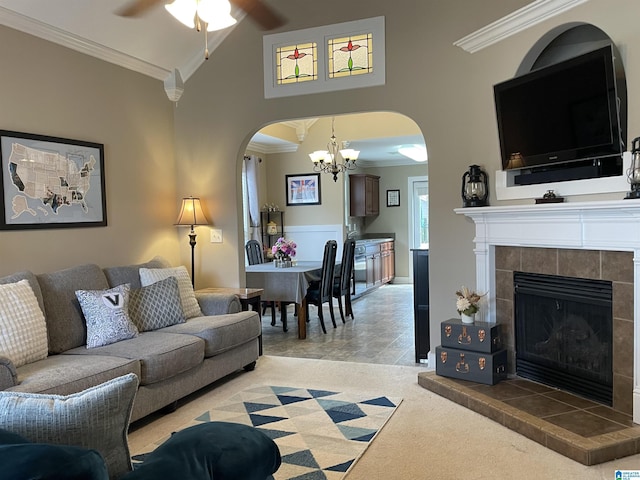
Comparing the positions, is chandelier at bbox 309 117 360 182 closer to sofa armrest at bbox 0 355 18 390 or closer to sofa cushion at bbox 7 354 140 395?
sofa cushion at bbox 7 354 140 395

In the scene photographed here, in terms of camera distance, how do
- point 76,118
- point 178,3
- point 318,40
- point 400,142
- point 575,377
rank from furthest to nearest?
point 400,142
point 318,40
point 76,118
point 575,377
point 178,3

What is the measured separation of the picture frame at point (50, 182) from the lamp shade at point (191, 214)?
0.76m

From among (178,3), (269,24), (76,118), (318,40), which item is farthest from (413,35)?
(76,118)

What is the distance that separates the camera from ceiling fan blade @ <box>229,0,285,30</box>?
455 centimetres

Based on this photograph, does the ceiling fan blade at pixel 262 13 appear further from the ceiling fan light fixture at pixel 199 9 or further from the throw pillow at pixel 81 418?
the throw pillow at pixel 81 418

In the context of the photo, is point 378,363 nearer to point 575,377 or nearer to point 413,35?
point 575,377

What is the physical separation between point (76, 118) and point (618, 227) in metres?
3.79

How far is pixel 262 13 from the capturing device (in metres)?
4.63

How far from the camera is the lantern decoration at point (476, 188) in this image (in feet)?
12.5

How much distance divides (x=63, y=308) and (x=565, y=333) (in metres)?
3.32

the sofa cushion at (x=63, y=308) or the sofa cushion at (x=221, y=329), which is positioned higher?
the sofa cushion at (x=63, y=308)

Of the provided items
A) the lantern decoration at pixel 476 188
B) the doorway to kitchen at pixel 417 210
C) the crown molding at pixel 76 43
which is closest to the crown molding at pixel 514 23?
the lantern decoration at pixel 476 188

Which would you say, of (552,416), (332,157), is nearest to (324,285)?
(332,157)

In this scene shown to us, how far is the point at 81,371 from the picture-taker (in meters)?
2.78
